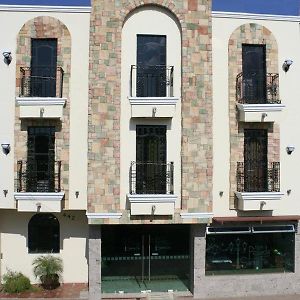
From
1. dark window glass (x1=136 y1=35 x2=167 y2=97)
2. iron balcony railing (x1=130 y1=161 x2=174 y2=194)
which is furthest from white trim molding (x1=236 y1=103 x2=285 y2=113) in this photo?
iron balcony railing (x1=130 y1=161 x2=174 y2=194)

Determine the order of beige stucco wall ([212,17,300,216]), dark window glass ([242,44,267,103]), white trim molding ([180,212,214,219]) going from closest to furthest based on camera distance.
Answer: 1. white trim molding ([180,212,214,219])
2. beige stucco wall ([212,17,300,216])
3. dark window glass ([242,44,267,103])

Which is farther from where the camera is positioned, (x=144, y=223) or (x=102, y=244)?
(x=102, y=244)

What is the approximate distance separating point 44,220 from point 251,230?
9018 millimetres

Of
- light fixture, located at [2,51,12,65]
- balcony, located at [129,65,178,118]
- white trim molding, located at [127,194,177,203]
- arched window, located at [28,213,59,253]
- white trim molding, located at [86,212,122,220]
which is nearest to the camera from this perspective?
white trim molding, located at [127,194,177,203]

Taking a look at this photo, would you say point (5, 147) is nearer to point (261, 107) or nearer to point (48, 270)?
point (48, 270)

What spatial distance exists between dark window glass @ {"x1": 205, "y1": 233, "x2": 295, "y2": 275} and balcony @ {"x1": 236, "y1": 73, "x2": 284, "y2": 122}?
519 centimetres

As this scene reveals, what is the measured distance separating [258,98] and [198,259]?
7308mm

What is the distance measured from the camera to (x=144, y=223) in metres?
18.4

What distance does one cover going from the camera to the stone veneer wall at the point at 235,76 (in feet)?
63.7

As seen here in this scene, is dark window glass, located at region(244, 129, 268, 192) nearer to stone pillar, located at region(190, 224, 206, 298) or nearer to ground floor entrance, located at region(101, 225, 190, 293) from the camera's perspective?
stone pillar, located at region(190, 224, 206, 298)

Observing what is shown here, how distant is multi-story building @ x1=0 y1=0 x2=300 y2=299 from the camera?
18.5 m

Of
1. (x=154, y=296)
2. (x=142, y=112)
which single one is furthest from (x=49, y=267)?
(x=142, y=112)

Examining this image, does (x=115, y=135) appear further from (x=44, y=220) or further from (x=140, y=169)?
(x=44, y=220)

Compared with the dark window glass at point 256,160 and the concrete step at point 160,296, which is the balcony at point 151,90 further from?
the concrete step at point 160,296
